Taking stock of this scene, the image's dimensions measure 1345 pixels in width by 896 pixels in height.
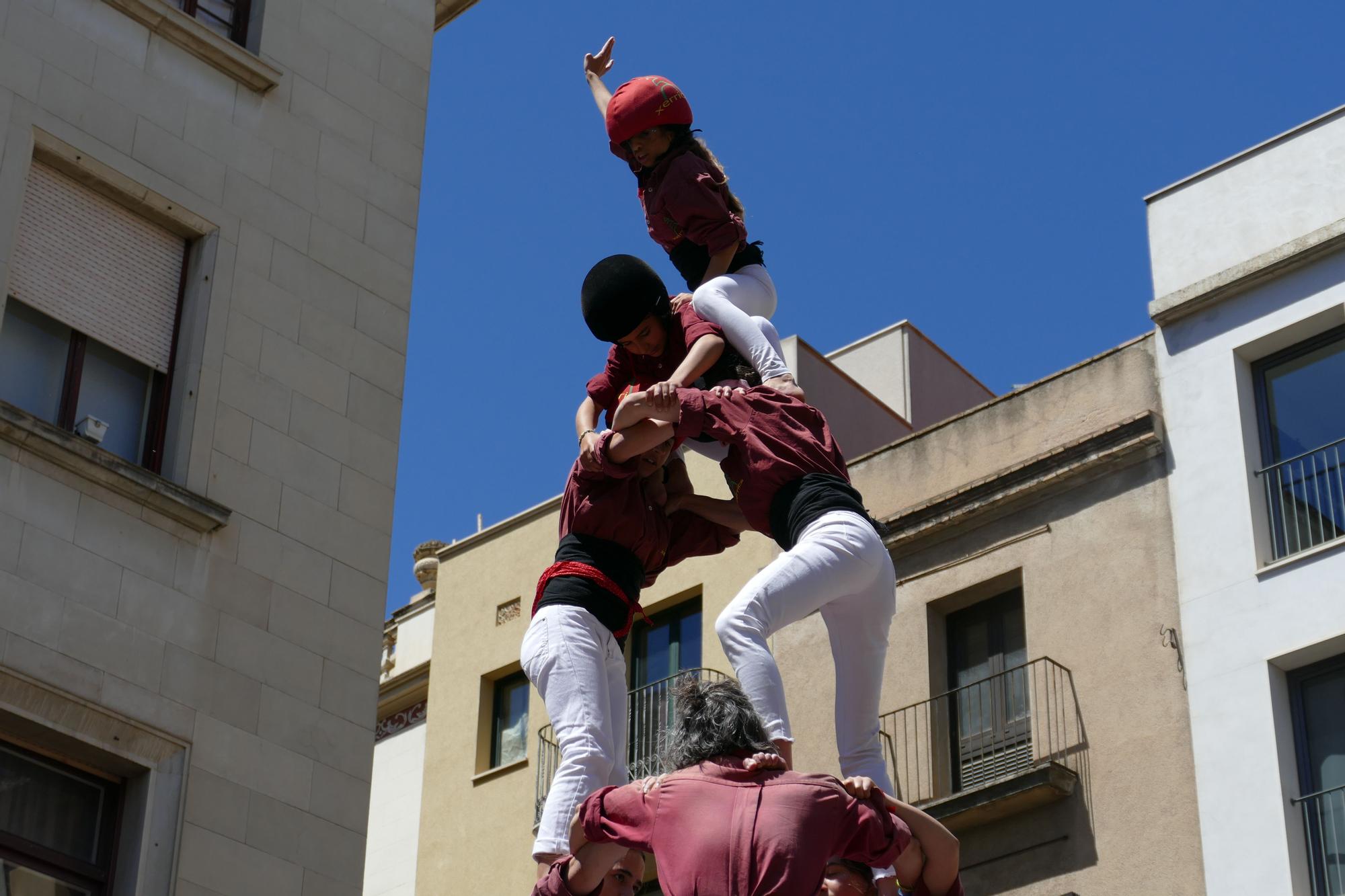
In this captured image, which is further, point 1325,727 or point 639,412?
point 1325,727

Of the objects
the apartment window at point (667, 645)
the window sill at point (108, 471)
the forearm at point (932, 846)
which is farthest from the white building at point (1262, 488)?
the forearm at point (932, 846)

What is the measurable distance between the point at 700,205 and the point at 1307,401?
10.9 meters

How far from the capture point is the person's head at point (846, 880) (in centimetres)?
810

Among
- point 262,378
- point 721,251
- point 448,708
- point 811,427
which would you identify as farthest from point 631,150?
point 448,708

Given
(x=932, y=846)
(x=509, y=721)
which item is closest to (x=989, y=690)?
(x=509, y=721)

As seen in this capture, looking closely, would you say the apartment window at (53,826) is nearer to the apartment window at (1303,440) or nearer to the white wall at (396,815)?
A: the apartment window at (1303,440)

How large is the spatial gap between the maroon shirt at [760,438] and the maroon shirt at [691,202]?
1.12 metres

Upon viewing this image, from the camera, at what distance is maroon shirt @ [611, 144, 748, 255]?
10.8 m

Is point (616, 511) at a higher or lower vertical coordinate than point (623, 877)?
higher

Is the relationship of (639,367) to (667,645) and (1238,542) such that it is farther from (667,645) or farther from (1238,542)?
(667,645)

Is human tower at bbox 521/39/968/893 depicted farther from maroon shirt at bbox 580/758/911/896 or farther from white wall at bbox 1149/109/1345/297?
white wall at bbox 1149/109/1345/297

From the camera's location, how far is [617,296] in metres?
10.2

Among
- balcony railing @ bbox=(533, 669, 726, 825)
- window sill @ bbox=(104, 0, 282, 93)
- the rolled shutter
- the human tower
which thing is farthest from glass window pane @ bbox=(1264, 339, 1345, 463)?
the human tower

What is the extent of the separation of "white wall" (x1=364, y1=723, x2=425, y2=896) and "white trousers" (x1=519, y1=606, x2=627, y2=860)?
625 inches
